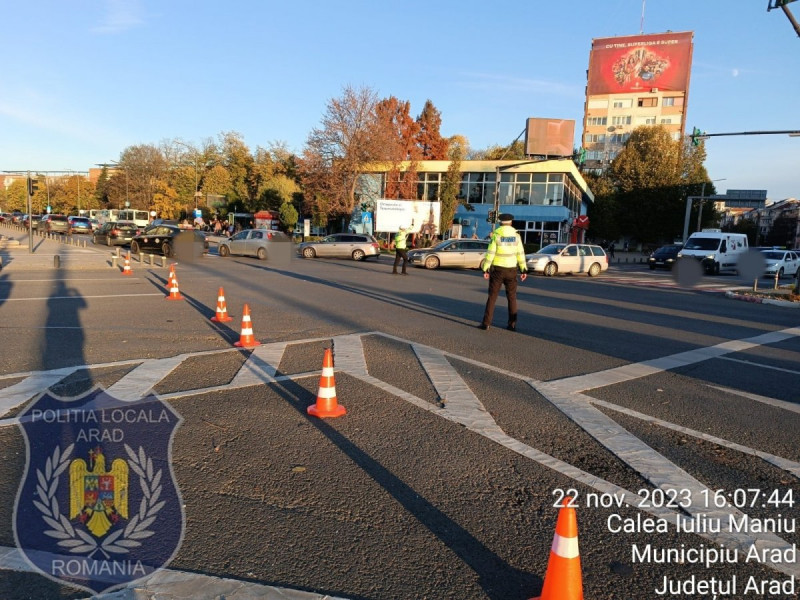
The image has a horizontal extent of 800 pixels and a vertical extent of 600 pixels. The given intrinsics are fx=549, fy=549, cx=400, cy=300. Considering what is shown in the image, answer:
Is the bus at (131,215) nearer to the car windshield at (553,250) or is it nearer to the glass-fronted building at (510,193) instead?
the glass-fronted building at (510,193)

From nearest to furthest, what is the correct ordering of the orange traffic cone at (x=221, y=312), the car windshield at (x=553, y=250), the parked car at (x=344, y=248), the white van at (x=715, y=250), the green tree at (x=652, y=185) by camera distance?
the orange traffic cone at (x=221, y=312) < the car windshield at (x=553, y=250) < the white van at (x=715, y=250) < the parked car at (x=344, y=248) < the green tree at (x=652, y=185)

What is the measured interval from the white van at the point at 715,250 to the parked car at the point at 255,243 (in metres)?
21.5

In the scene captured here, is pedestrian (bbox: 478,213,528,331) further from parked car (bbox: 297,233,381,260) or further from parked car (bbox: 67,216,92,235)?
parked car (bbox: 67,216,92,235)

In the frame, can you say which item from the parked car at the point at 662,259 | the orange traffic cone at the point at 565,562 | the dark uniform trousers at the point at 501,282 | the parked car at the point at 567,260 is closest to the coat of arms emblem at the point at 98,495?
the orange traffic cone at the point at 565,562

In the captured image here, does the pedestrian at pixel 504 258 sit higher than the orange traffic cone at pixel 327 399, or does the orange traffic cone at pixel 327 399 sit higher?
the pedestrian at pixel 504 258

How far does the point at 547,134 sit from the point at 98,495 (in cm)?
5080

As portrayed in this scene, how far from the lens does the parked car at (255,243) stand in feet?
93.9

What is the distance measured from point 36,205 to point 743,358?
132 metres

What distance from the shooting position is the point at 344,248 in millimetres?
31547

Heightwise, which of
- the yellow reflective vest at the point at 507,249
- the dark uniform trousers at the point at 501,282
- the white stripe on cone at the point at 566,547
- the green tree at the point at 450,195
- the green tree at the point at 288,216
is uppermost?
the green tree at the point at 450,195

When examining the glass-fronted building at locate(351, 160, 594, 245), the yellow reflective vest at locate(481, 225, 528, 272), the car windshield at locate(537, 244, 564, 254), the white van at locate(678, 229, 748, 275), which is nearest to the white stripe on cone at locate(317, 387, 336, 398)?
the yellow reflective vest at locate(481, 225, 528, 272)

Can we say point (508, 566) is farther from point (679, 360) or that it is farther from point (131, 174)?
point (131, 174)

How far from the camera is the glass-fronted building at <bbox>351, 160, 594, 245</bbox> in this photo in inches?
1836

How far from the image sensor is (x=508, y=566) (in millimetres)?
2908
